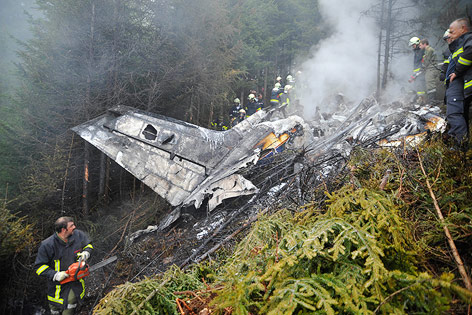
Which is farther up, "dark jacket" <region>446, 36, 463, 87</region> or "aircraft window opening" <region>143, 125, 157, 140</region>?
"dark jacket" <region>446, 36, 463, 87</region>

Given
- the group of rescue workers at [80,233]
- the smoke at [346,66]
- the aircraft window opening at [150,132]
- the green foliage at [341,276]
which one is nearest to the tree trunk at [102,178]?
the aircraft window opening at [150,132]

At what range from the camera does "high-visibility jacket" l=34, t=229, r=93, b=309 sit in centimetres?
327

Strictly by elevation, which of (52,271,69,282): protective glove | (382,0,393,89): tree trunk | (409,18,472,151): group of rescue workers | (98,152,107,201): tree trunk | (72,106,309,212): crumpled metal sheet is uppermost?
(382,0,393,89): tree trunk

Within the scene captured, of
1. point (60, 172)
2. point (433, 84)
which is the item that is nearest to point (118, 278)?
point (60, 172)

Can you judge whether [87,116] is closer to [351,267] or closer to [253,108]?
[253,108]

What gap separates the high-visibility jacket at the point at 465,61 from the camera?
2861 mm

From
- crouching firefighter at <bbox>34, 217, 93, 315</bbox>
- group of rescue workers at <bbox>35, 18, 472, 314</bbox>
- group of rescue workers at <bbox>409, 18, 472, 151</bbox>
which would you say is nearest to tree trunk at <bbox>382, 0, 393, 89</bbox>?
group of rescue workers at <bbox>35, 18, 472, 314</bbox>

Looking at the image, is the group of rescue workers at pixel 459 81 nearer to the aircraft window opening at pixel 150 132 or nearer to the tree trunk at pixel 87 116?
the aircraft window opening at pixel 150 132

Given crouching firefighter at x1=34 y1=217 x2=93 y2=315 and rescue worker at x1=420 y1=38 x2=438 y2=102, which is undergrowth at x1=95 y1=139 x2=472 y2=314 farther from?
rescue worker at x1=420 y1=38 x2=438 y2=102

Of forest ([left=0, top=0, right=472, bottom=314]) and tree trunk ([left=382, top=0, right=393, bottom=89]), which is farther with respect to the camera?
tree trunk ([left=382, top=0, right=393, bottom=89])

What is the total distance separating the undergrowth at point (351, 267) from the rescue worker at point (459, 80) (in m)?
1.27

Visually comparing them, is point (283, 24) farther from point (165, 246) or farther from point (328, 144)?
point (165, 246)

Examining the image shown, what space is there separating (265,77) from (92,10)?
17.0 meters

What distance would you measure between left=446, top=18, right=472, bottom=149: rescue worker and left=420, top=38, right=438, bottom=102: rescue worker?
541cm
